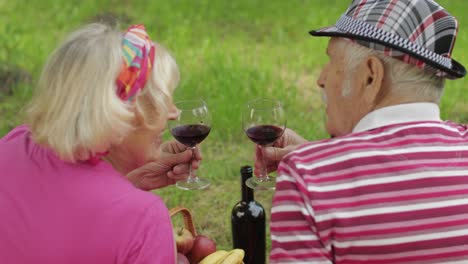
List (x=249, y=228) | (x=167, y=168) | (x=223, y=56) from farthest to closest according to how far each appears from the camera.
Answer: (x=223, y=56)
(x=249, y=228)
(x=167, y=168)

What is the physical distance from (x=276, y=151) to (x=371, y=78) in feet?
3.36

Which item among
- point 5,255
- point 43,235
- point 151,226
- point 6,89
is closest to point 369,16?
point 151,226

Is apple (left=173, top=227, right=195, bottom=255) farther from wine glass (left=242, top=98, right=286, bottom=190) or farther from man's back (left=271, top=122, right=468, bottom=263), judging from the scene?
man's back (left=271, top=122, right=468, bottom=263)

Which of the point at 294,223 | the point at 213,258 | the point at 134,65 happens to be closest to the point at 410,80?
the point at 294,223

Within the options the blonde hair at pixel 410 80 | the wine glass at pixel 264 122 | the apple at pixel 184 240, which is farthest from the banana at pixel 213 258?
the blonde hair at pixel 410 80

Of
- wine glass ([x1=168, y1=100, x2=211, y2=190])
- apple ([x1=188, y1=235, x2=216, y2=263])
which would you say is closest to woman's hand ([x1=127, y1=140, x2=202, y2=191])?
wine glass ([x1=168, y1=100, x2=211, y2=190])

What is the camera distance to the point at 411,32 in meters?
2.47

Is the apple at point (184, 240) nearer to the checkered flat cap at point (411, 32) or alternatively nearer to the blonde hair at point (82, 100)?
the blonde hair at point (82, 100)

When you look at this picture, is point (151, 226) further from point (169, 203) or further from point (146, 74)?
point (169, 203)

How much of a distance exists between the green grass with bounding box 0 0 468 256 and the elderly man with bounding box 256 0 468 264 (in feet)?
8.33

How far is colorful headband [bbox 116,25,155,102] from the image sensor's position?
96.6 inches

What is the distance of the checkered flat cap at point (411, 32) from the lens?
243 centimetres

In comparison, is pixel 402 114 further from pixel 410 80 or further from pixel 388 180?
pixel 388 180

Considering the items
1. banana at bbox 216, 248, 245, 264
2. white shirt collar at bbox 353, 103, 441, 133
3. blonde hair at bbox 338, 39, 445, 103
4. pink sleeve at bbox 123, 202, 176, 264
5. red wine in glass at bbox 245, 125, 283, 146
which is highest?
blonde hair at bbox 338, 39, 445, 103
